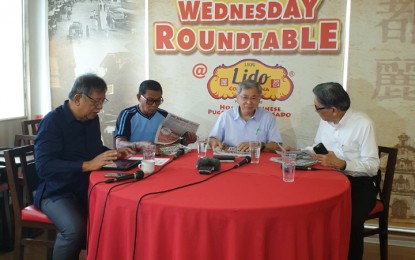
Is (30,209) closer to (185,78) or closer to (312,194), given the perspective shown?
(312,194)

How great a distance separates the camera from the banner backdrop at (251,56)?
287 centimetres

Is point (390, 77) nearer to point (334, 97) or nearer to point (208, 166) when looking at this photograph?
point (334, 97)

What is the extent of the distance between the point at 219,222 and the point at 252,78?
2027mm

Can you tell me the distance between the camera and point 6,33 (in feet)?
11.2

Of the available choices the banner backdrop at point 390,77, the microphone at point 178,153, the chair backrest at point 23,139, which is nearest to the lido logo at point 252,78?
the banner backdrop at point 390,77

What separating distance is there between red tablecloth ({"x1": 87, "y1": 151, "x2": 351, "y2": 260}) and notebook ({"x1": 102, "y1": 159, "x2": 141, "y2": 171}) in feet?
0.92

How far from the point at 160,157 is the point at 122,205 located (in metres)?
0.83

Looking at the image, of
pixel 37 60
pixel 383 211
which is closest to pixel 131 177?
pixel 383 211

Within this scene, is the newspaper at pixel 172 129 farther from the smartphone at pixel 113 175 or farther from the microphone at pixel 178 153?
Answer: the smartphone at pixel 113 175

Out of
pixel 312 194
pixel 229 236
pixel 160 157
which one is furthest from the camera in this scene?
pixel 160 157

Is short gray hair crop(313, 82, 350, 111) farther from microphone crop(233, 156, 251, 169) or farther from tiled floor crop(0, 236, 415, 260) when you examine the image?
tiled floor crop(0, 236, 415, 260)

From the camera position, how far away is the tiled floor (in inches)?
100.0

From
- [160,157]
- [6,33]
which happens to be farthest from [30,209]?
[6,33]

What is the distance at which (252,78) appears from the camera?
3.13 m
